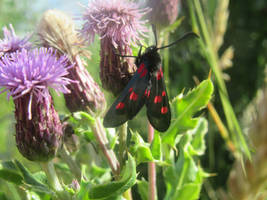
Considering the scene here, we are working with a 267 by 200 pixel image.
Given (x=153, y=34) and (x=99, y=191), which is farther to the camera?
(x=153, y=34)

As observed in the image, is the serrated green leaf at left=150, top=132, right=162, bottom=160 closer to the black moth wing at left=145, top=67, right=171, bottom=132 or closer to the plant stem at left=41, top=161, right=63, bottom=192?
the black moth wing at left=145, top=67, right=171, bottom=132

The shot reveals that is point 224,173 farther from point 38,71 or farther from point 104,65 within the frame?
point 38,71

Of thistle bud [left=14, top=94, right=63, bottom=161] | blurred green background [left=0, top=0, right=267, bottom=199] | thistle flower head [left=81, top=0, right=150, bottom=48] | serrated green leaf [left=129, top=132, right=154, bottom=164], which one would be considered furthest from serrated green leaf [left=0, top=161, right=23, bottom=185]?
blurred green background [left=0, top=0, right=267, bottom=199]

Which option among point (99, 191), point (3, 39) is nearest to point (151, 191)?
point (99, 191)

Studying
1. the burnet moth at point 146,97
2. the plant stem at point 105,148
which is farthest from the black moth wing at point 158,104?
the plant stem at point 105,148

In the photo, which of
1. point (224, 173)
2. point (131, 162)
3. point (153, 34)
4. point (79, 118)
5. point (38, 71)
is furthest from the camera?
point (224, 173)
